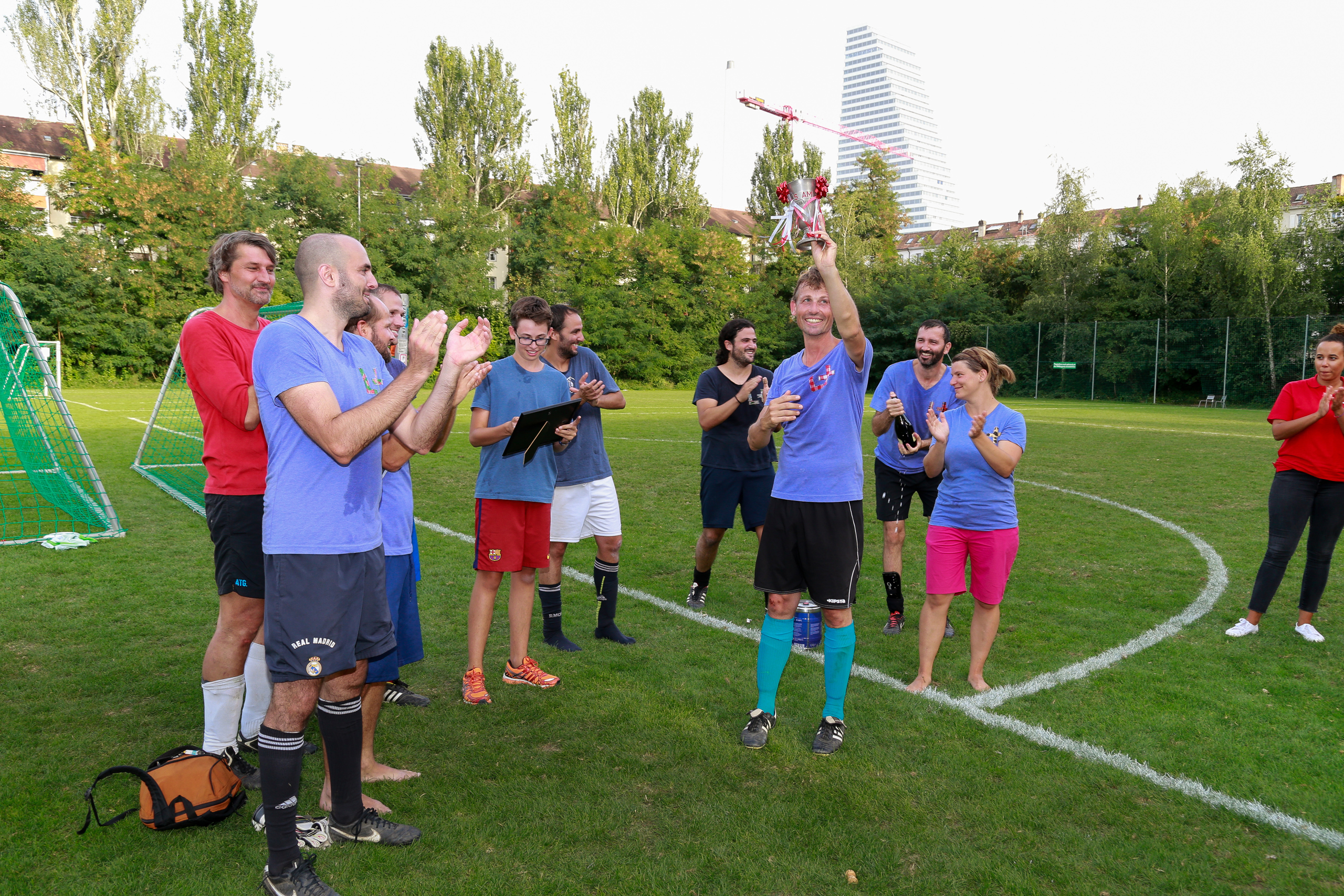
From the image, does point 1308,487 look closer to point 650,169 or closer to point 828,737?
point 828,737

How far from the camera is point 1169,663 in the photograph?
5020 millimetres

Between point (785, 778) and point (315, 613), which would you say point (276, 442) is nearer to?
point (315, 613)

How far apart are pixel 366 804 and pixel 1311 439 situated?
607cm

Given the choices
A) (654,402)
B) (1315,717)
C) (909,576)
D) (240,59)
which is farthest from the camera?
(240,59)

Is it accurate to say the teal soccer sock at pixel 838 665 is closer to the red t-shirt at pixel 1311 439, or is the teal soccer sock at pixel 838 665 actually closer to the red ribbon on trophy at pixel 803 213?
the red ribbon on trophy at pixel 803 213

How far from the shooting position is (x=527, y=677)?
4.65 metres

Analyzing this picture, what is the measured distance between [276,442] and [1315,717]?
16.8ft

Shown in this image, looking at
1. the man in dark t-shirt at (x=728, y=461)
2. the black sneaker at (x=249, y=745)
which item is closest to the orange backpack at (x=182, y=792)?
the black sneaker at (x=249, y=745)

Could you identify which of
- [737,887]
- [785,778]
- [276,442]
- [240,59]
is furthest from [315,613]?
[240,59]

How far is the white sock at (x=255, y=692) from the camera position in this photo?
3.71 metres

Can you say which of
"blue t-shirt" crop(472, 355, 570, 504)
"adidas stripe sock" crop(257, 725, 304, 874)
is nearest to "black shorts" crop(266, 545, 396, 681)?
"adidas stripe sock" crop(257, 725, 304, 874)

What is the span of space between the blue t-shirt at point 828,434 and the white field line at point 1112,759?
105 cm

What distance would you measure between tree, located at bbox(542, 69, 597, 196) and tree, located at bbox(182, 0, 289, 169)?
1497cm

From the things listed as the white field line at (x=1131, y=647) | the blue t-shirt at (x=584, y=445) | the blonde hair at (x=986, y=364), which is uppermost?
the blonde hair at (x=986, y=364)
